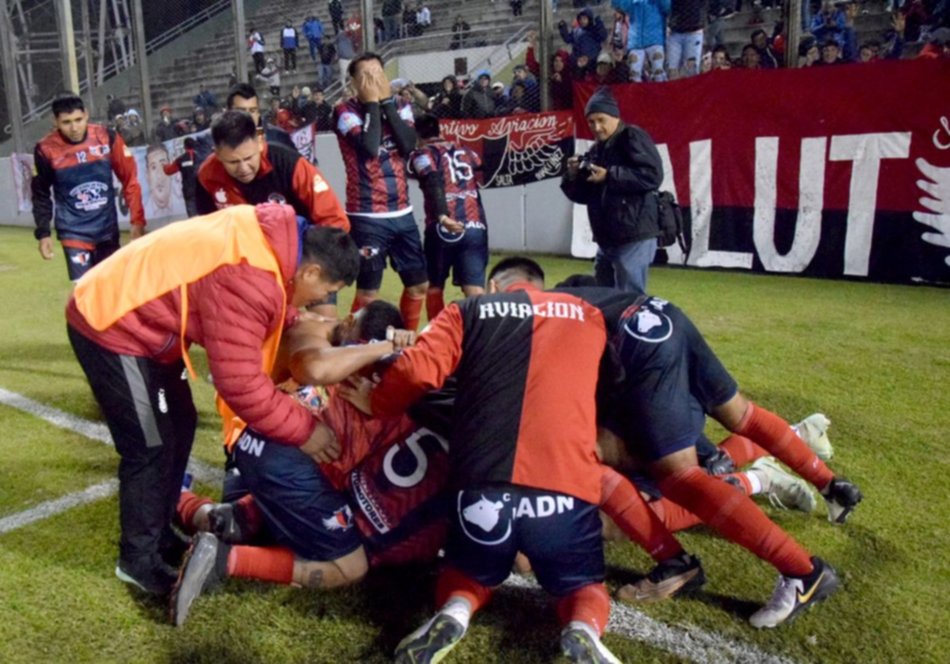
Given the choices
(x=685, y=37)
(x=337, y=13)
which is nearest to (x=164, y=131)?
(x=337, y=13)

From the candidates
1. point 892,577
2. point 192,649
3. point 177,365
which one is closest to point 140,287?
point 177,365

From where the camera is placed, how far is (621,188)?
552cm

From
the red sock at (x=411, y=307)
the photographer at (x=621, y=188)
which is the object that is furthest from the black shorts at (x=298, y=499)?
the red sock at (x=411, y=307)

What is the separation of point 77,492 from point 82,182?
10.0 ft

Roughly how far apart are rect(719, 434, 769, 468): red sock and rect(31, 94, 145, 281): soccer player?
4.37m

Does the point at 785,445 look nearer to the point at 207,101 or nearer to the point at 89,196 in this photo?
the point at 89,196

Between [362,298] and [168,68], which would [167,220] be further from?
[362,298]

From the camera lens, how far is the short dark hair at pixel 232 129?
14.1 ft

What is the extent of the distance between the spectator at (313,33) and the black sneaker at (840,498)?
15.1 m

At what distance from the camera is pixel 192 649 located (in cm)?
283

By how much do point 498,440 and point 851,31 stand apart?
948cm

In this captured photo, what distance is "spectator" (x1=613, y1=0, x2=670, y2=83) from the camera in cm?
1090

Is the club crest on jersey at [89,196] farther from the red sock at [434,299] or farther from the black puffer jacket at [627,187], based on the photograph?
the black puffer jacket at [627,187]

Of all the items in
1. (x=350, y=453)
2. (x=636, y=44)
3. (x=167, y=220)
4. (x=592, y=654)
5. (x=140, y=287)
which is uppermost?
(x=636, y=44)
